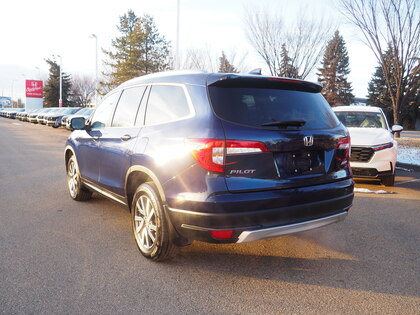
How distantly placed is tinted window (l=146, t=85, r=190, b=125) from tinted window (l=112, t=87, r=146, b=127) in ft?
1.02

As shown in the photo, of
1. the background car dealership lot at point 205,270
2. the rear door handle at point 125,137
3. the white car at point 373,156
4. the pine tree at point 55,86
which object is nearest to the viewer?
the background car dealership lot at point 205,270

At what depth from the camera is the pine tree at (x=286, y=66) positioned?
18500 mm

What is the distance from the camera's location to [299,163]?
305 cm

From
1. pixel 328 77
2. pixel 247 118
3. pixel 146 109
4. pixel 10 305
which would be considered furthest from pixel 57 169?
pixel 328 77

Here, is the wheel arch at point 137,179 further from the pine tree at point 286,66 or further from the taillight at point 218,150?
the pine tree at point 286,66

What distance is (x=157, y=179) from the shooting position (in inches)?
124

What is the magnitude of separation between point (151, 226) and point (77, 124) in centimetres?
234

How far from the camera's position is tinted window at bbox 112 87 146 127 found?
12.9 feet

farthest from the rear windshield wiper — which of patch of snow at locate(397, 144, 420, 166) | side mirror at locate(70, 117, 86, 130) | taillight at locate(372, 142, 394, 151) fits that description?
patch of snow at locate(397, 144, 420, 166)

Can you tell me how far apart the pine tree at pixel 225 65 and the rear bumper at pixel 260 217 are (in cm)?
2221

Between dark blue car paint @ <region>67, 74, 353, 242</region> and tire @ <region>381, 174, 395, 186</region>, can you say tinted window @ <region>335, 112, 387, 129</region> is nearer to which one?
tire @ <region>381, 174, 395, 186</region>

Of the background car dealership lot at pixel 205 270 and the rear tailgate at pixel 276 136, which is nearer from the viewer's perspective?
the background car dealership lot at pixel 205 270

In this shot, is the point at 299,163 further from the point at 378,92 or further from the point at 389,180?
the point at 378,92

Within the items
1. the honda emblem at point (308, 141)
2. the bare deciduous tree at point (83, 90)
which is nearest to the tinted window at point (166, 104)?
the honda emblem at point (308, 141)
